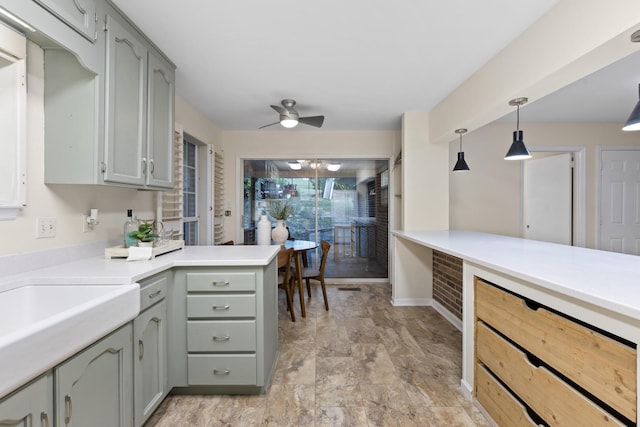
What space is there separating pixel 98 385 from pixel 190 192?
272 centimetres

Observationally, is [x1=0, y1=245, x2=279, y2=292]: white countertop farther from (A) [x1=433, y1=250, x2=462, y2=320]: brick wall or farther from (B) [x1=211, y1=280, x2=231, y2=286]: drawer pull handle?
(A) [x1=433, y1=250, x2=462, y2=320]: brick wall

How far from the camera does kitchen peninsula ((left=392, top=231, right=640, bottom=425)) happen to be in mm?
950

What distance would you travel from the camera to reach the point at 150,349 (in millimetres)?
1609

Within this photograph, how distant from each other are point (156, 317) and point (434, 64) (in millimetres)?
2662

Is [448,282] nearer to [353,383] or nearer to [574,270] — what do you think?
[353,383]

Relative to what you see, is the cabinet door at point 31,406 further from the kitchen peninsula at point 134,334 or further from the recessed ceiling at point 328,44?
the recessed ceiling at point 328,44

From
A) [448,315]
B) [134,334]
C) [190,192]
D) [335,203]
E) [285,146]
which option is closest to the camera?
[134,334]

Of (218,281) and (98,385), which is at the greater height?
(218,281)

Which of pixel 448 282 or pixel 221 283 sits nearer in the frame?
pixel 221 283

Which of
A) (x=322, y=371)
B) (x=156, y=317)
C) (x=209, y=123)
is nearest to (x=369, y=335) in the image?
(x=322, y=371)

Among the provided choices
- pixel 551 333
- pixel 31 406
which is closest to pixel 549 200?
pixel 551 333

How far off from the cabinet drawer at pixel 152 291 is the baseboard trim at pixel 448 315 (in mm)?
2649

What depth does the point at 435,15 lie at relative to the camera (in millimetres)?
1791

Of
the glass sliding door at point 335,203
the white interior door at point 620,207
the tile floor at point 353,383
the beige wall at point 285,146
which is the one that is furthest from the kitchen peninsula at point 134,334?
the white interior door at point 620,207
